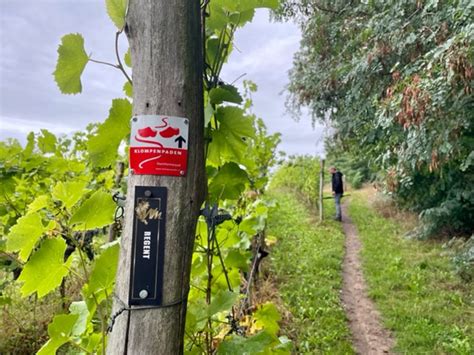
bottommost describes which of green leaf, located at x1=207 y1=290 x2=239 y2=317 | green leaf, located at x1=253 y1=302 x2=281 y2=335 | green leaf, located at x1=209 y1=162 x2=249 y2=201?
green leaf, located at x1=253 y1=302 x2=281 y2=335

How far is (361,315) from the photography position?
13.0ft

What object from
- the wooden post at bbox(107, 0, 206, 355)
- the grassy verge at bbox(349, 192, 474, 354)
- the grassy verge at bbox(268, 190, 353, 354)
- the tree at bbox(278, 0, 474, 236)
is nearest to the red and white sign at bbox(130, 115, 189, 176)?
Answer: the wooden post at bbox(107, 0, 206, 355)

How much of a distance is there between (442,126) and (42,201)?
11.2 feet

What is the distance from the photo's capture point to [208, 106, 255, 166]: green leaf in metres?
0.95

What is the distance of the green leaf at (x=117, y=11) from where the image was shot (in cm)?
76

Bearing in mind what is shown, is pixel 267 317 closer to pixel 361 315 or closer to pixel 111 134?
pixel 111 134

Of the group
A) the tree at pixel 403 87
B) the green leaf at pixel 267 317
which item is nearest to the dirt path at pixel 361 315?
the tree at pixel 403 87

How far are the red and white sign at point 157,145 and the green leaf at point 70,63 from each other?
0.82 ft

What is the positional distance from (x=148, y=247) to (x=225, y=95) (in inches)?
17.5

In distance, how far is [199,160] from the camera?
2.53 feet

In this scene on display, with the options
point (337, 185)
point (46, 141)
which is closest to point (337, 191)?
point (337, 185)

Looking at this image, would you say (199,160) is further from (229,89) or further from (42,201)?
(42,201)

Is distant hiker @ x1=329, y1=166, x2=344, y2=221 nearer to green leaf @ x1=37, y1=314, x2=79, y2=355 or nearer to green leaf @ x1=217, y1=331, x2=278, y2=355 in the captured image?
green leaf @ x1=217, y1=331, x2=278, y2=355

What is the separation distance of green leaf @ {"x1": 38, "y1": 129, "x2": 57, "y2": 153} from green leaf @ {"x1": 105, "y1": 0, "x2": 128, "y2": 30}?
4.09ft
